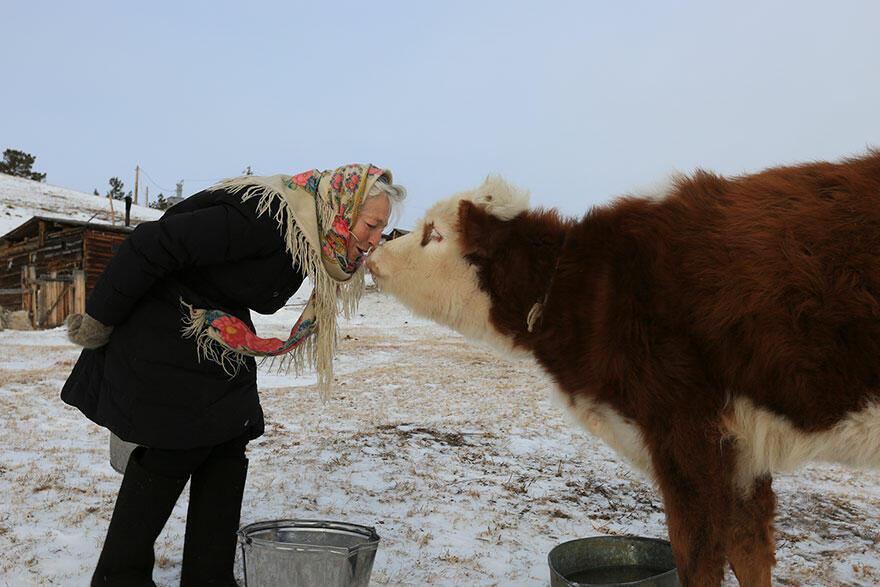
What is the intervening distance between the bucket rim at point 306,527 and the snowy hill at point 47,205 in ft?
134

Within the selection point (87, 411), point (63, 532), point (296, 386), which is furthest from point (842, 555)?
point (296, 386)

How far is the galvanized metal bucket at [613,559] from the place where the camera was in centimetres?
322

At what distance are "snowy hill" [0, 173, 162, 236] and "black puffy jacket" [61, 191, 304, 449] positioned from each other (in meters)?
40.5

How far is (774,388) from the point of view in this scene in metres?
2.31

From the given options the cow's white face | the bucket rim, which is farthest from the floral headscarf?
the bucket rim

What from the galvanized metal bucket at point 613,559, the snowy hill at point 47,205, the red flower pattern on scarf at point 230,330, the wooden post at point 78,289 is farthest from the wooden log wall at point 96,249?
the galvanized metal bucket at point 613,559

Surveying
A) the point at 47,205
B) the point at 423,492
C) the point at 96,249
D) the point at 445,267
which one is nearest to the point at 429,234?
the point at 445,267

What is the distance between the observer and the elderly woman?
2.61 metres

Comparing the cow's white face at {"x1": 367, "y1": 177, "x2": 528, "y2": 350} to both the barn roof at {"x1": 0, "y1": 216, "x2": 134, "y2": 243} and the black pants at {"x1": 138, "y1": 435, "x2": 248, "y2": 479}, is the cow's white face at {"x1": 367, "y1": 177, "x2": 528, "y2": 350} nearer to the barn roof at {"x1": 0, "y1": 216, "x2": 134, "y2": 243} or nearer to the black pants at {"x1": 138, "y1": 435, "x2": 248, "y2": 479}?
the black pants at {"x1": 138, "y1": 435, "x2": 248, "y2": 479}

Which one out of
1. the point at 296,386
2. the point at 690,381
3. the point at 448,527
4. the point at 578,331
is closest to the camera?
the point at 690,381

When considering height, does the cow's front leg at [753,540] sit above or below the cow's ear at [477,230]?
below

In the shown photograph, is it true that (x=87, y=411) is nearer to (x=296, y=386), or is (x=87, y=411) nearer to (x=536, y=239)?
(x=536, y=239)

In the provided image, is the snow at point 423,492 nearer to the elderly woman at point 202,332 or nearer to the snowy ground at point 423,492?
the snowy ground at point 423,492

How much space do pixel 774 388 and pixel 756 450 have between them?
12.4 inches
